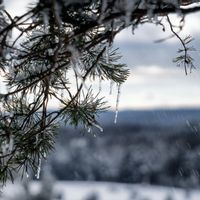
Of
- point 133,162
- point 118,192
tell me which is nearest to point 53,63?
point 118,192

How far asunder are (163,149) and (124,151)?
5.12 feet

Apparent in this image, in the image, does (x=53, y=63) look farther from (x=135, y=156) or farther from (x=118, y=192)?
(x=135, y=156)

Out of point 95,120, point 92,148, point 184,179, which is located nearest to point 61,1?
point 95,120

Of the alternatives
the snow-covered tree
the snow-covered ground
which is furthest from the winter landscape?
the snow-covered tree

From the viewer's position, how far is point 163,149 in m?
21.0

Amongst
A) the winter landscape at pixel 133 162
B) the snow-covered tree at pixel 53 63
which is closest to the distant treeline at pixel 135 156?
the winter landscape at pixel 133 162

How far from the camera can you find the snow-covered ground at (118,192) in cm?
1817

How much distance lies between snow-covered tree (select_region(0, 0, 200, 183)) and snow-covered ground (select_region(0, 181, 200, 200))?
15499mm

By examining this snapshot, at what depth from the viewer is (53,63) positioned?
146 centimetres

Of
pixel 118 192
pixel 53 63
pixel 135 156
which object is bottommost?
pixel 118 192

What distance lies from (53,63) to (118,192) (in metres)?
17.7

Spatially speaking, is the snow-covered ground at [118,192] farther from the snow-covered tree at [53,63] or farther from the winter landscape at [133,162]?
the snow-covered tree at [53,63]

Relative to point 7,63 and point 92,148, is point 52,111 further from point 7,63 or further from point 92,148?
point 92,148

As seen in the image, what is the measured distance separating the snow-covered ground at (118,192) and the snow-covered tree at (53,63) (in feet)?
50.8
